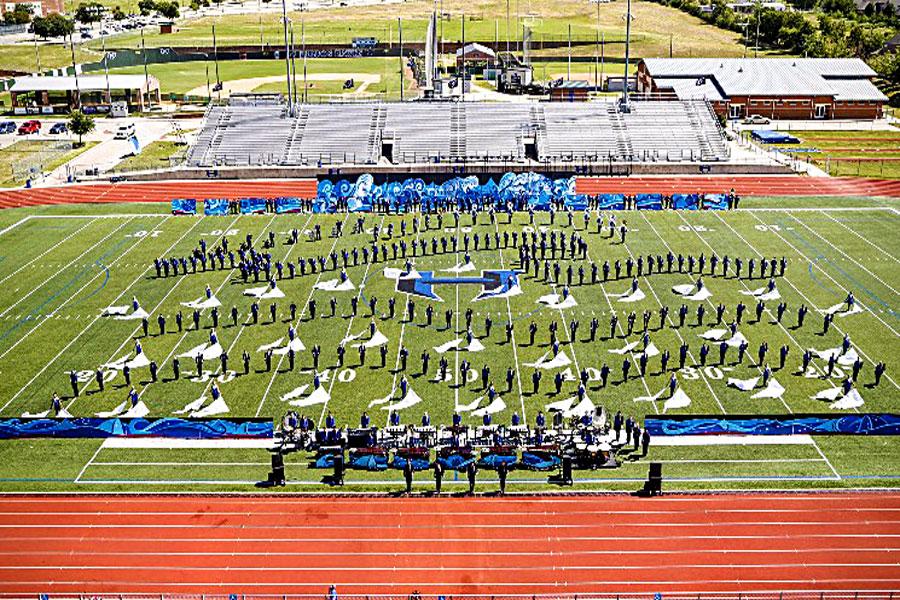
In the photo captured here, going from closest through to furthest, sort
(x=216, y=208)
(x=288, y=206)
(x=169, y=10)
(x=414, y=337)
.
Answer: (x=414, y=337) < (x=216, y=208) < (x=288, y=206) < (x=169, y=10)

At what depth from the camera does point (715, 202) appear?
1874 inches

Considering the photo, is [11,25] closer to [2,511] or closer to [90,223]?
[90,223]

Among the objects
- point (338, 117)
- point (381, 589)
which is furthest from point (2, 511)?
point (338, 117)

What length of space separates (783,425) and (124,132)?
56018 millimetres

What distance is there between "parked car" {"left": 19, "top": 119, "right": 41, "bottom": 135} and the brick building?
4588cm

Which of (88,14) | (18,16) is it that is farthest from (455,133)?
(18,16)

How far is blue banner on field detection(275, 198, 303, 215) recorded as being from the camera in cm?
4803

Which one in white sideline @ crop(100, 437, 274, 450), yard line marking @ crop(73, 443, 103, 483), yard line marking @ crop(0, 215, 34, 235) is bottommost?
yard line marking @ crop(73, 443, 103, 483)

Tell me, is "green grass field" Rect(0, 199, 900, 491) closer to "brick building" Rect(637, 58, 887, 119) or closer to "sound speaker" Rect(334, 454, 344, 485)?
"sound speaker" Rect(334, 454, 344, 485)

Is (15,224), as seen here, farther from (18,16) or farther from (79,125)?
(18,16)

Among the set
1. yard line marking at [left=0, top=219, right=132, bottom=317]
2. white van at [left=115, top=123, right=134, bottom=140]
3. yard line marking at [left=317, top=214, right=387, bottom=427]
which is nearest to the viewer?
yard line marking at [left=317, top=214, right=387, bottom=427]

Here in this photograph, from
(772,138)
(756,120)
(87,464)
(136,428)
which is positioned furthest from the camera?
(756,120)

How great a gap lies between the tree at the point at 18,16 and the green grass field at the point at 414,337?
88.5 metres

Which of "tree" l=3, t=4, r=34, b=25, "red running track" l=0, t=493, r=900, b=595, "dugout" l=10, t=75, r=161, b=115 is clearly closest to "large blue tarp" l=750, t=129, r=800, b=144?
"red running track" l=0, t=493, r=900, b=595
